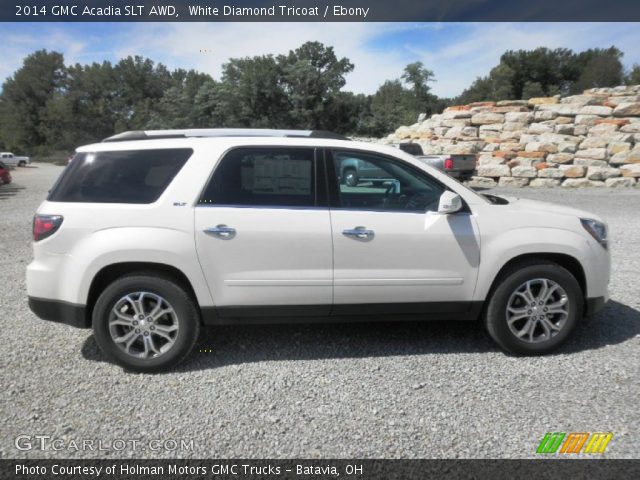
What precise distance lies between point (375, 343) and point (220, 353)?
1.33 metres

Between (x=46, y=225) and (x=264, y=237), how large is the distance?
63.5 inches

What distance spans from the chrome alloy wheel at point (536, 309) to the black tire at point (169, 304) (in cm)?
251

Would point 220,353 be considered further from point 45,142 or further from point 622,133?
point 45,142

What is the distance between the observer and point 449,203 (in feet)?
11.8

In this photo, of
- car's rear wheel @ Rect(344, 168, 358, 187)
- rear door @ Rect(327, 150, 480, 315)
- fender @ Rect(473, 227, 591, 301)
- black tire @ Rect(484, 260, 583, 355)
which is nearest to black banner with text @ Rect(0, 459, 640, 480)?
black tire @ Rect(484, 260, 583, 355)

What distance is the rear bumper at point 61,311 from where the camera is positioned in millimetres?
3547

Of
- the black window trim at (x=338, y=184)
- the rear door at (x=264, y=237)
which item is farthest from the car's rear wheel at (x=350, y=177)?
the rear door at (x=264, y=237)

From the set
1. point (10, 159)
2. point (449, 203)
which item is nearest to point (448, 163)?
point (449, 203)

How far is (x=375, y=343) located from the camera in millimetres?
4152

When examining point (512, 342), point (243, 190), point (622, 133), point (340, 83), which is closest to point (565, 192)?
point (622, 133)

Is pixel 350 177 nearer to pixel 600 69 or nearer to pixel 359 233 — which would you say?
pixel 359 233

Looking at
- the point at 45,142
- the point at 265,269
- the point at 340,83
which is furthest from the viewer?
the point at 45,142

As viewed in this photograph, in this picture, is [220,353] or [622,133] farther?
[622,133]

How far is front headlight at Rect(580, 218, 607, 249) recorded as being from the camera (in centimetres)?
391
